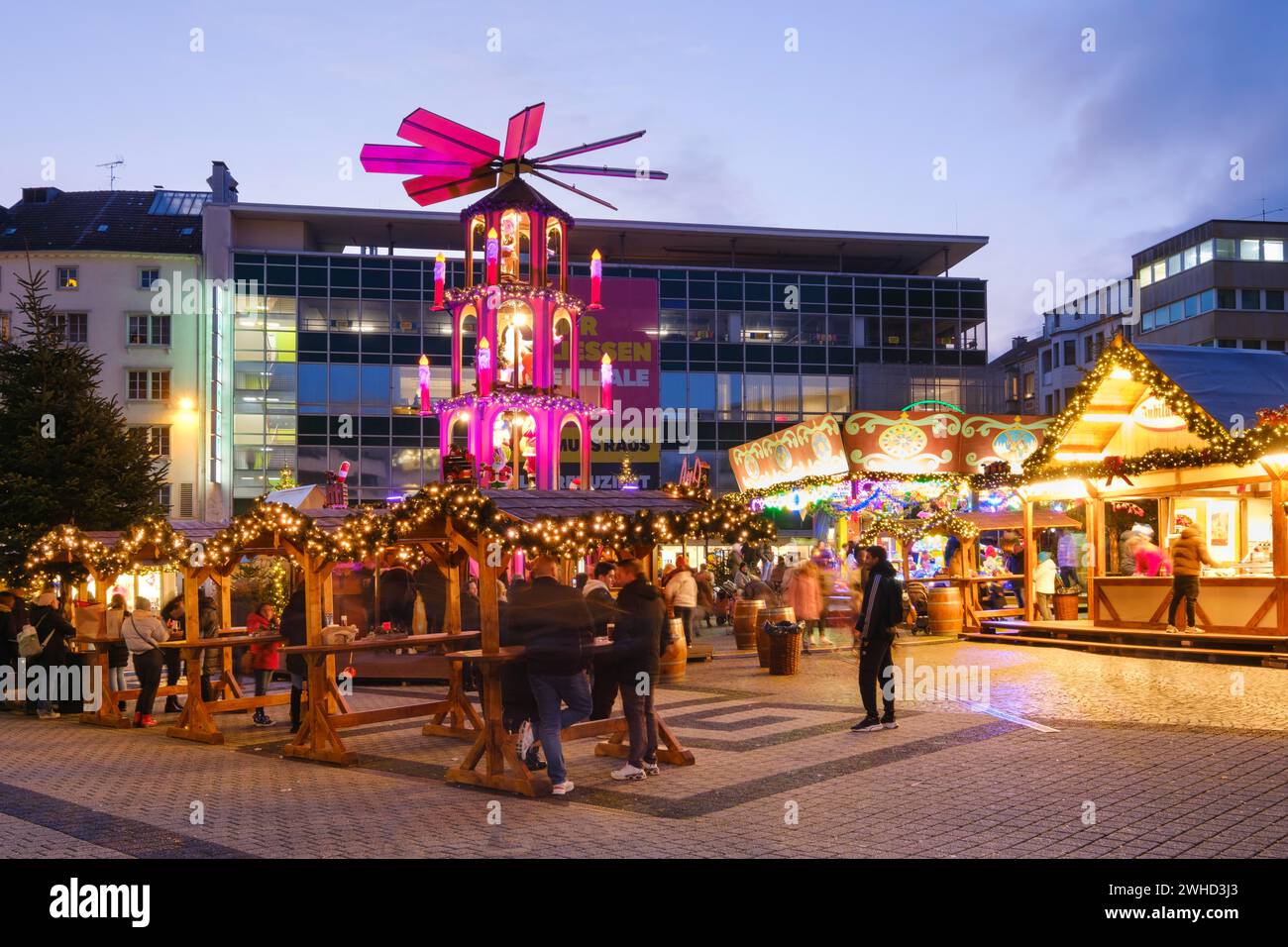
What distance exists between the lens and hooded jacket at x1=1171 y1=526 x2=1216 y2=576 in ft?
57.8

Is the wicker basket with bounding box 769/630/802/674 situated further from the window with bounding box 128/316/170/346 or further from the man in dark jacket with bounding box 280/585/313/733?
the window with bounding box 128/316/170/346

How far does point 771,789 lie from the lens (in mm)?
9047

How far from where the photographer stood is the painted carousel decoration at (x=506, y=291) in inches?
985

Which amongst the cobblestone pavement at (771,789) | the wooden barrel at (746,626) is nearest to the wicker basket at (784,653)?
the cobblestone pavement at (771,789)

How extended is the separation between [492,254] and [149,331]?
2949 cm

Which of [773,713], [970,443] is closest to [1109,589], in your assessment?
[970,443]

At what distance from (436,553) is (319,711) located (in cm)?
286

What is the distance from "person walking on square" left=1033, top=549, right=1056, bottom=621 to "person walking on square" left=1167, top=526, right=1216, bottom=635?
5087 mm

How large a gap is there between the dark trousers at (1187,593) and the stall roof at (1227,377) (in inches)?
98.0

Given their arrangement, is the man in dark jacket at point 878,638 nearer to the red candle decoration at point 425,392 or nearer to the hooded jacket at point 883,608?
the hooded jacket at point 883,608
